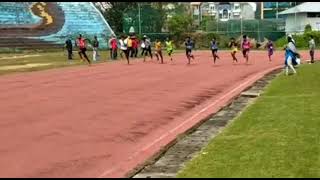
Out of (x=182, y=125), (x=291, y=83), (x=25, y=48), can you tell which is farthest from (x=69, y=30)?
(x=182, y=125)

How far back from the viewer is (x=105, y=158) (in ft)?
29.5

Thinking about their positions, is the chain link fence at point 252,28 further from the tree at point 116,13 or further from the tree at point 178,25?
the tree at point 116,13

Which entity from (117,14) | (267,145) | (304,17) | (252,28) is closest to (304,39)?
(252,28)

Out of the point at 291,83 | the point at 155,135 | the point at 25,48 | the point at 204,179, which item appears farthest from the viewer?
the point at 25,48

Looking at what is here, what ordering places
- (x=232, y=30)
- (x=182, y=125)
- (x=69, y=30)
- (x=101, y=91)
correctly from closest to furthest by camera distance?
(x=182, y=125)
(x=101, y=91)
(x=69, y=30)
(x=232, y=30)

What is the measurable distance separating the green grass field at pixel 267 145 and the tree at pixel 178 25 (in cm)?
5550

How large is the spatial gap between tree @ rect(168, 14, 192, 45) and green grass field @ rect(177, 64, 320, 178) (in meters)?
55.5

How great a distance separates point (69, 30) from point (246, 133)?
48406mm

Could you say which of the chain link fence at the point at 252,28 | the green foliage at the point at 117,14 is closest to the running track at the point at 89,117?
the chain link fence at the point at 252,28

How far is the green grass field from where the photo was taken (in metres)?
7.45

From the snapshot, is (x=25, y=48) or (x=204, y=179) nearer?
(x=204, y=179)

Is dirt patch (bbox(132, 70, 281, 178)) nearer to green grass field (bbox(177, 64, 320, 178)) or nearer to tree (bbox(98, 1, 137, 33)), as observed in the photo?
green grass field (bbox(177, 64, 320, 178))

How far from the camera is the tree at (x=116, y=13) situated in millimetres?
75312

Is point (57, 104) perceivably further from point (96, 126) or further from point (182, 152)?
point (182, 152)
